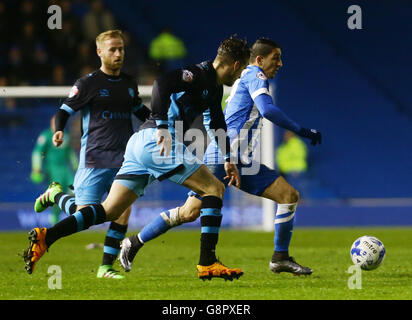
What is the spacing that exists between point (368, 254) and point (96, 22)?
12.0 metres

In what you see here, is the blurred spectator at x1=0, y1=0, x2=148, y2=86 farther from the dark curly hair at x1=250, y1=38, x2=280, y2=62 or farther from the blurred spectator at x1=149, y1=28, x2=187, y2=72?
the dark curly hair at x1=250, y1=38, x2=280, y2=62

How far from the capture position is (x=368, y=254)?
679 centimetres

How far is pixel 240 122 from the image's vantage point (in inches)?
272

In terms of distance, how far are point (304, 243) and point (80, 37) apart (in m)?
8.70

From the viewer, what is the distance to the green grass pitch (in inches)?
213

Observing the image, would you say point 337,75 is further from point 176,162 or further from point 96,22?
point 176,162

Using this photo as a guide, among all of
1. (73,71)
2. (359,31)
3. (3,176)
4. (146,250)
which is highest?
(359,31)

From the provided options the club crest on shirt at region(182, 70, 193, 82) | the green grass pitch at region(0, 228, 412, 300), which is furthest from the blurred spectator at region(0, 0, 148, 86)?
the club crest on shirt at region(182, 70, 193, 82)

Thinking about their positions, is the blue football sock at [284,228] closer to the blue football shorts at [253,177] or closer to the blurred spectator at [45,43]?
the blue football shorts at [253,177]

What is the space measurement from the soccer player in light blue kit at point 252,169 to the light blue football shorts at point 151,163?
80 cm

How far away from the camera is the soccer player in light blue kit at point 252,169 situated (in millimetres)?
6730

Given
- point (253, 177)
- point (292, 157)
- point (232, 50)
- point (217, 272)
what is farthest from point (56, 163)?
point (292, 157)

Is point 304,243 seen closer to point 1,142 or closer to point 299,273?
point 299,273
